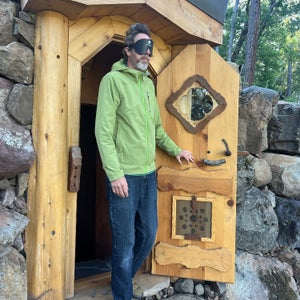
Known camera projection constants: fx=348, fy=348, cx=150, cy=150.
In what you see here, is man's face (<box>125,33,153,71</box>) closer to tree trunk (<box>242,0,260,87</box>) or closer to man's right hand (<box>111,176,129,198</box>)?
man's right hand (<box>111,176,129,198</box>)

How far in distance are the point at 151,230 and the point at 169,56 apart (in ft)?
5.08

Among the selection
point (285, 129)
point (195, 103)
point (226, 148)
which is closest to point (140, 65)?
point (195, 103)

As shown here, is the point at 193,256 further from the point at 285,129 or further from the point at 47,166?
the point at 285,129

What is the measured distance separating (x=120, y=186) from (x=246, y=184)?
6.06 ft

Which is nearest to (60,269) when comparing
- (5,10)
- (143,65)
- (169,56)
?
(143,65)

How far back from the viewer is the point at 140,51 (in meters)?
2.37

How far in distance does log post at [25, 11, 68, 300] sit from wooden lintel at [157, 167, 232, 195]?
95 cm

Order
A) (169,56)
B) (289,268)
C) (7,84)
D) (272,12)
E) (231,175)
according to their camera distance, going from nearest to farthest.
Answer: (7,84), (231,175), (169,56), (289,268), (272,12)

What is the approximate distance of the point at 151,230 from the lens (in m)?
2.59

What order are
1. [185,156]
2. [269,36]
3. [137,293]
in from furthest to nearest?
[269,36]
[185,156]
[137,293]

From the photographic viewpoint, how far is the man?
88.2 inches

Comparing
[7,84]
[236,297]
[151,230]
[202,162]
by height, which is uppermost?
[7,84]

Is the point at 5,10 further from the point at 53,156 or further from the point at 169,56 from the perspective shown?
the point at 169,56

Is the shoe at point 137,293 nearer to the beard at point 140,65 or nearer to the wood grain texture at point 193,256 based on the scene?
the wood grain texture at point 193,256
